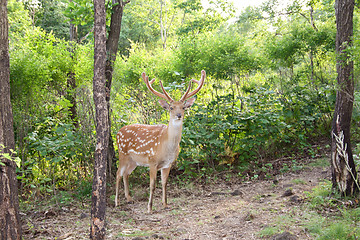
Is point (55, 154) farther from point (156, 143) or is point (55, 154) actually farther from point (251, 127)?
point (251, 127)

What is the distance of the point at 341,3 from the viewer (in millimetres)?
4375

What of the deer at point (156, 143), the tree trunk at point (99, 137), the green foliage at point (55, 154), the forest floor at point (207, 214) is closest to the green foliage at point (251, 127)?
the forest floor at point (207, 214)

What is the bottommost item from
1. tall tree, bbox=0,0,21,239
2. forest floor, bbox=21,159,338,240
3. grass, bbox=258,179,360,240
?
forest floor, bbox=21,159,338,240

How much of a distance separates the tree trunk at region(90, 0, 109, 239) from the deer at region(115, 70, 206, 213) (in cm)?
147

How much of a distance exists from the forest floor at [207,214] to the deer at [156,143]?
410 millimetres

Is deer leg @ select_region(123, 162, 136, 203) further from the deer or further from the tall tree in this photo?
the tall tree

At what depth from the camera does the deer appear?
16.7 ft

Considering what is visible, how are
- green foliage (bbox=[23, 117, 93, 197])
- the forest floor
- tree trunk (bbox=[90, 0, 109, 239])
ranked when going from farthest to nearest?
1. green foliage (bbox=[23, 117, 93, 197])
2. the forest floor
3. tree trunk (bbox=[90, 0, 109, 239])

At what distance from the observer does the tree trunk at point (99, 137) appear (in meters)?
3.64

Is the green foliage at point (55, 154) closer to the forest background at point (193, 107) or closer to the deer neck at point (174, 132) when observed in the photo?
the forest background at point (193, 107)

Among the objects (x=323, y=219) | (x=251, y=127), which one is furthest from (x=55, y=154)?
(x=323, y=219)

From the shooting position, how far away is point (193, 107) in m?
7.16

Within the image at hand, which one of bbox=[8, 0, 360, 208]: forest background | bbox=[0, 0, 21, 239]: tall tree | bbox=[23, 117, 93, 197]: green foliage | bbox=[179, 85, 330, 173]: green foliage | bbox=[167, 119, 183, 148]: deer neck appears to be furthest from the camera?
bbox=[179, 85, 330, 173]: green foliage

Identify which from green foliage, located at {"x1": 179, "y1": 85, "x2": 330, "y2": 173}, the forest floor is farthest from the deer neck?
green foliage, located at {"x1": 179, "y1": 85, "x2": 330, "y2": 173}
